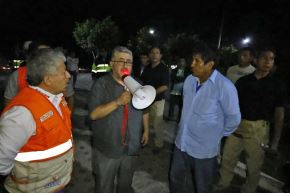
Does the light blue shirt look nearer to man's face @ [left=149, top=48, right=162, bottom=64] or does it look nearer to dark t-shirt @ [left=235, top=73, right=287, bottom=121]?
dark t-shirt @ [left=235, top=73, right=287, bottom=121]

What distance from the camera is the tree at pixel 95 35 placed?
3956cm

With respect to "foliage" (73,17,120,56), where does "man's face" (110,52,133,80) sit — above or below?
below

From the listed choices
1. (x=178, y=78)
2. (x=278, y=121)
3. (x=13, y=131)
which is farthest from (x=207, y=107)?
(x=178, y=78)

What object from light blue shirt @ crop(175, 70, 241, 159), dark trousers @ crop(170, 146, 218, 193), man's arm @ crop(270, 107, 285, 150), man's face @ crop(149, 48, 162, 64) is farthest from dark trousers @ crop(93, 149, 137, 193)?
man's face @ crop(149, 48, 162, 64)

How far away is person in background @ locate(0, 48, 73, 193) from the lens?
196 cm

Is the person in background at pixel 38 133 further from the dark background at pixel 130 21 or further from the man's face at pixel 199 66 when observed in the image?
the dark background at pixel 130 21

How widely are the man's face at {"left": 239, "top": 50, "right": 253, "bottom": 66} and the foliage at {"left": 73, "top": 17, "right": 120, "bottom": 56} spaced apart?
35.9m

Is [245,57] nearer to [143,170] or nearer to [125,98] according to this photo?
[143,170]

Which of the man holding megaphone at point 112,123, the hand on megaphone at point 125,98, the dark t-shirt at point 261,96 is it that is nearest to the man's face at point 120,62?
the man holding megaphone at point 112,123

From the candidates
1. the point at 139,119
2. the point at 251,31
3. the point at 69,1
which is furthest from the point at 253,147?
the point at 69,1

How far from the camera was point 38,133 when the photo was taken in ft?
6.86

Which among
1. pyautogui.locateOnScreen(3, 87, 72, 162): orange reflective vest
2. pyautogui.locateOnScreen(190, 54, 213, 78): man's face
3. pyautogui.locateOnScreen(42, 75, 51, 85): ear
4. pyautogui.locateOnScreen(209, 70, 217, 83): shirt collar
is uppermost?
pyautogui.locateOnScreen(190, 54, 213, 78): man's face

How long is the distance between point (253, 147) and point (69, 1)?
45.5 m

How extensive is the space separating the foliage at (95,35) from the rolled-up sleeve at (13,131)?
127 ft
